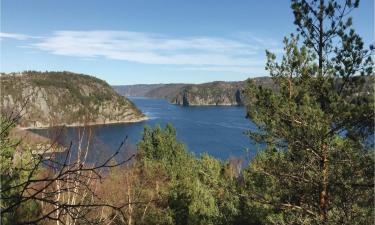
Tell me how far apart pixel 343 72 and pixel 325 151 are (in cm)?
200

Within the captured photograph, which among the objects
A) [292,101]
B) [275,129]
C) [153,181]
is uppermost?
[292,101]

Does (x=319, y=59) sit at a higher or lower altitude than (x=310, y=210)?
higher

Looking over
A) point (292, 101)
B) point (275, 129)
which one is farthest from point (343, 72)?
point (275, 129)

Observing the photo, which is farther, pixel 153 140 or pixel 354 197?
pixel 153 140

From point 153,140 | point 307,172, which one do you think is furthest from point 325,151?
point 153,140

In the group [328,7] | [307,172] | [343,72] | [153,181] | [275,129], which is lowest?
[153,181]

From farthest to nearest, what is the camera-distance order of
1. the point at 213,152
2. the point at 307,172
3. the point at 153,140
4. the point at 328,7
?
the point at 213,152 < the point at 153,140 < the point at 328,7 < the point at 307,172

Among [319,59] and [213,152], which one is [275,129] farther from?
[213,152]

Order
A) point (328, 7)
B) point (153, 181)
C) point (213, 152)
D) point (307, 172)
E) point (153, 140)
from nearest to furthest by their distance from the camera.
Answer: point (307, 172) < point (328, 7) < point (153, 181) < point (153, 140) < point (213, 152)

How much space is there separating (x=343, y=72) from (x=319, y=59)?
34.3 inches

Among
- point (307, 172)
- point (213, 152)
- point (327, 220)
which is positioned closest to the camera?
point (327, 220)

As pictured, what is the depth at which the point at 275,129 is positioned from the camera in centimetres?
1030

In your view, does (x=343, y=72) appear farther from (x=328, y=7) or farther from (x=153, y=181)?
(x=153, y=181)

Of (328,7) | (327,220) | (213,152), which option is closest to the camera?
(327,220)
